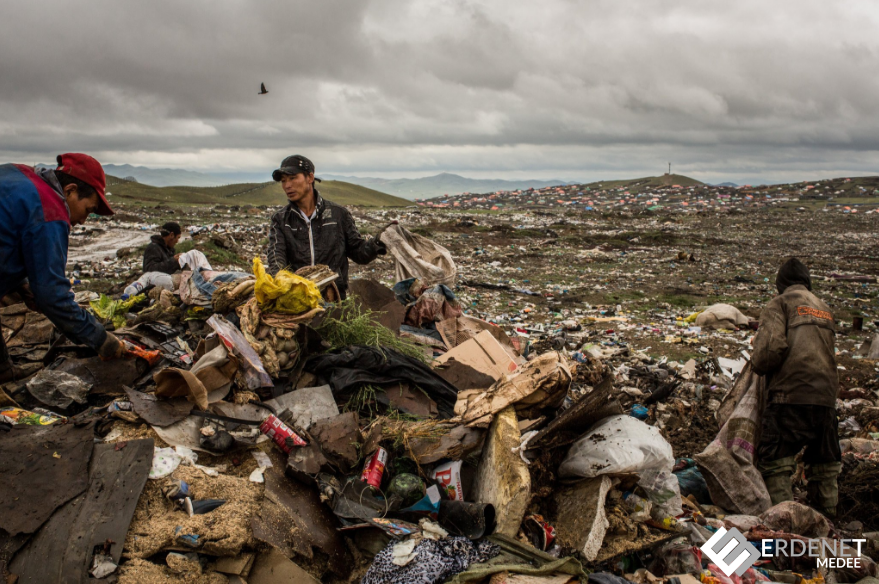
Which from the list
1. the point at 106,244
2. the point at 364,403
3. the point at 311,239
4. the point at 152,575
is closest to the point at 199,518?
the point at 152,575

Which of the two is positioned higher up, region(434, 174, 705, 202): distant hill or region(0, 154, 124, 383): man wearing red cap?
region(434, 174, 705, 202): distant hill

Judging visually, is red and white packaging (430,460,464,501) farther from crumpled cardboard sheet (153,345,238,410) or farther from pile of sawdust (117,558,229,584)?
crumpled cardboard sheet (153,345,238,410)

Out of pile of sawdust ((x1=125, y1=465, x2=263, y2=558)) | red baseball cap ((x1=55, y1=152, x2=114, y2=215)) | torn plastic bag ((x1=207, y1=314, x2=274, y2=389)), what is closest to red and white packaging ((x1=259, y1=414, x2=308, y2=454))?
pile of sawdust ((x1=125, y1=465, x2=263, y2=558))

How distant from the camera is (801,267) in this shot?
3582 millimetres

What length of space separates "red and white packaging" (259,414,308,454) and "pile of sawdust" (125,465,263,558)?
285 mm

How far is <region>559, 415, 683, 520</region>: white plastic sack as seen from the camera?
91.0 inches

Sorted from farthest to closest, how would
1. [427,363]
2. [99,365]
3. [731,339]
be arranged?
[731,339] < [427,363] < [99,365]

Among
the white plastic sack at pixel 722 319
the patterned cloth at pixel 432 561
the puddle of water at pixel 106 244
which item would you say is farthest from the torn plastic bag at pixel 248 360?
the puddle of water at pixel 106 244

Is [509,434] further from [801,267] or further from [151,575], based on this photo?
[801,267]

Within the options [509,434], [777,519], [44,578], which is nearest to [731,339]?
[777,519]

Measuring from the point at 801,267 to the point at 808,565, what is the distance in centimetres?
200

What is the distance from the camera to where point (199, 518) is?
2012 millimetres

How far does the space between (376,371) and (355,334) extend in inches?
15.6

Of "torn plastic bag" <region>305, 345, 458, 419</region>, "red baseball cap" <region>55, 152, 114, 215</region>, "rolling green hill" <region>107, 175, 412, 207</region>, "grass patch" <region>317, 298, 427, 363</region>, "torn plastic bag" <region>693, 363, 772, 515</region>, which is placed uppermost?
"rolling green hill" <region>107, 175, 412, 207</region>
